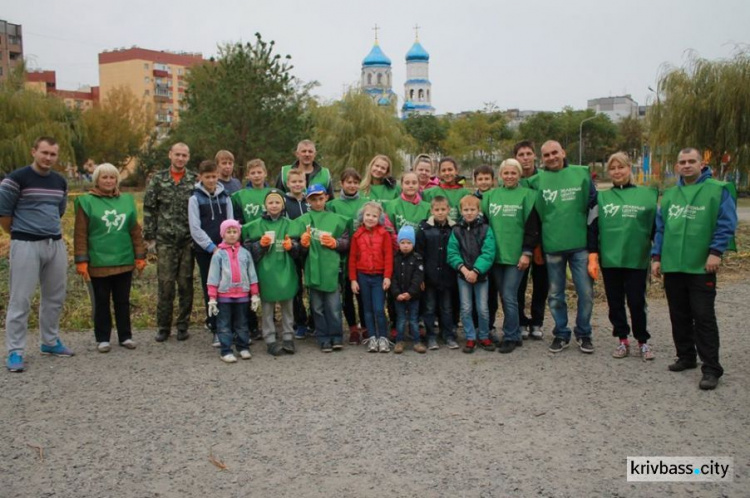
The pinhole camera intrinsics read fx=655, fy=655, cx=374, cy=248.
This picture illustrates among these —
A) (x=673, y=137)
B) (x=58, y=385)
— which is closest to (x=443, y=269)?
(x=58, y=385)

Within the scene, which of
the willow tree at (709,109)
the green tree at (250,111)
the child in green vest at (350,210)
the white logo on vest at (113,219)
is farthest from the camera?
the willow tree at (709,109)

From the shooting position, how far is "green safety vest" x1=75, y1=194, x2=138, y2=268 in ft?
21.8

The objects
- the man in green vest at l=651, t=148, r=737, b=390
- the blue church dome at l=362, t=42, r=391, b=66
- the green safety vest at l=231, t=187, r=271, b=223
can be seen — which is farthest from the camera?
the blue church dome at l=362, t=42, r=391, b=66

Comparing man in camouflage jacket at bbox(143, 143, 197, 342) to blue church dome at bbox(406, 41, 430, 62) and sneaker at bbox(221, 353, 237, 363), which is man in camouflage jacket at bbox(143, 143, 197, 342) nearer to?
sneaker at bbox(221, 353, 237, 363)

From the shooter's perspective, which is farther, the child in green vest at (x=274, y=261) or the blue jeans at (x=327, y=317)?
the blue jeans at (x=327, y=317)

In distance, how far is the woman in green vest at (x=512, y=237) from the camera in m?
6.54

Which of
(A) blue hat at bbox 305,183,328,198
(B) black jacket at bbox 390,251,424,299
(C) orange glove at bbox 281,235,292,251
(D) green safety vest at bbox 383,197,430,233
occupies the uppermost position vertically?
(A) blue hat at bbox 305,183,328,198

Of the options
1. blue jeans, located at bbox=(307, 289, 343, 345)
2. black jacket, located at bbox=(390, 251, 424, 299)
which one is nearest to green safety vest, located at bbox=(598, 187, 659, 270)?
black jacket, located at bbox=(390, 251, 424, 299)

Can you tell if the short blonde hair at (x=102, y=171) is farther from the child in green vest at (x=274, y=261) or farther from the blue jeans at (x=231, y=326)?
the blue jeans at (x=231, y=326)

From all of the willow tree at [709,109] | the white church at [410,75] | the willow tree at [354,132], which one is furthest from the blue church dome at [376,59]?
the willow tree at [709,109]

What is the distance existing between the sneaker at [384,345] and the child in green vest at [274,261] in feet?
2.88

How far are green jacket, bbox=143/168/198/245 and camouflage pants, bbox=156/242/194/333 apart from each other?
0.33 feet

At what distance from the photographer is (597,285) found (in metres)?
10.5

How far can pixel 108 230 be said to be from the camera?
22.0 feet
